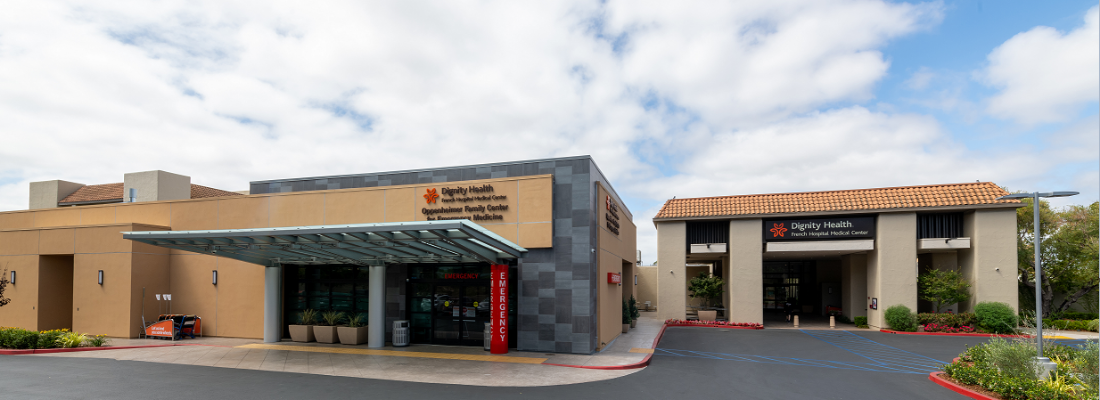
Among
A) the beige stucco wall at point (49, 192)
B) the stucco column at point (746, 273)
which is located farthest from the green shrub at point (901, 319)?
the beige stucco wall at point (49, 192)

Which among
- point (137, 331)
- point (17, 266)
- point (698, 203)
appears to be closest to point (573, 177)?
point (698, 203)

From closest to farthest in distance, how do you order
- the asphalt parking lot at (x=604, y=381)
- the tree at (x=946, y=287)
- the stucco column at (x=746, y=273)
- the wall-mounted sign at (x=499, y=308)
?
1. the asphalt parking lot at (x=604, y=381)
2. the wall-mounted sign at (x=499, y=308)
3. the tree at (x=946, y=287)
4. the stucco column at (x=746, y=273)

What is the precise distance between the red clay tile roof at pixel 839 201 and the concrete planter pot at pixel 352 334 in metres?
16.6

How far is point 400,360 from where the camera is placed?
1496cm

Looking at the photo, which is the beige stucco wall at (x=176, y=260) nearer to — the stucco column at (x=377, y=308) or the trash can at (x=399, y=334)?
the stucco column at (x=377, y=308)

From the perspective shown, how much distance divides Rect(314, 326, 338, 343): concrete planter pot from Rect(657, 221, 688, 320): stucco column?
55.1 ft

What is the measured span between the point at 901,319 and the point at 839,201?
5.97 metres

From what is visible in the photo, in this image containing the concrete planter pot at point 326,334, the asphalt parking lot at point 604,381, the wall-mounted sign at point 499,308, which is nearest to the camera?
the asphalt parking lot at point 604,381

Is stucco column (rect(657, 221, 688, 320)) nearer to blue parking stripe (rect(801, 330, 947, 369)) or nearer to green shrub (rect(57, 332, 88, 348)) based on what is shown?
blue parking stripe (rect(801, 330, 947, 369))

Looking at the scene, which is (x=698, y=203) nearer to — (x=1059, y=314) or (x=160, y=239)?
(x=1059, y=314)


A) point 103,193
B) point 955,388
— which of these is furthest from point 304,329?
point 103,193

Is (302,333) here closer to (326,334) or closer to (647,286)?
(326,334)

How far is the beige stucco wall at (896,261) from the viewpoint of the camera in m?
24.9

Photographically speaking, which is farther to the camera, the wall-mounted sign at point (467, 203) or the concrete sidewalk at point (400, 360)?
the wall-mounted sign at point (467, 203)
